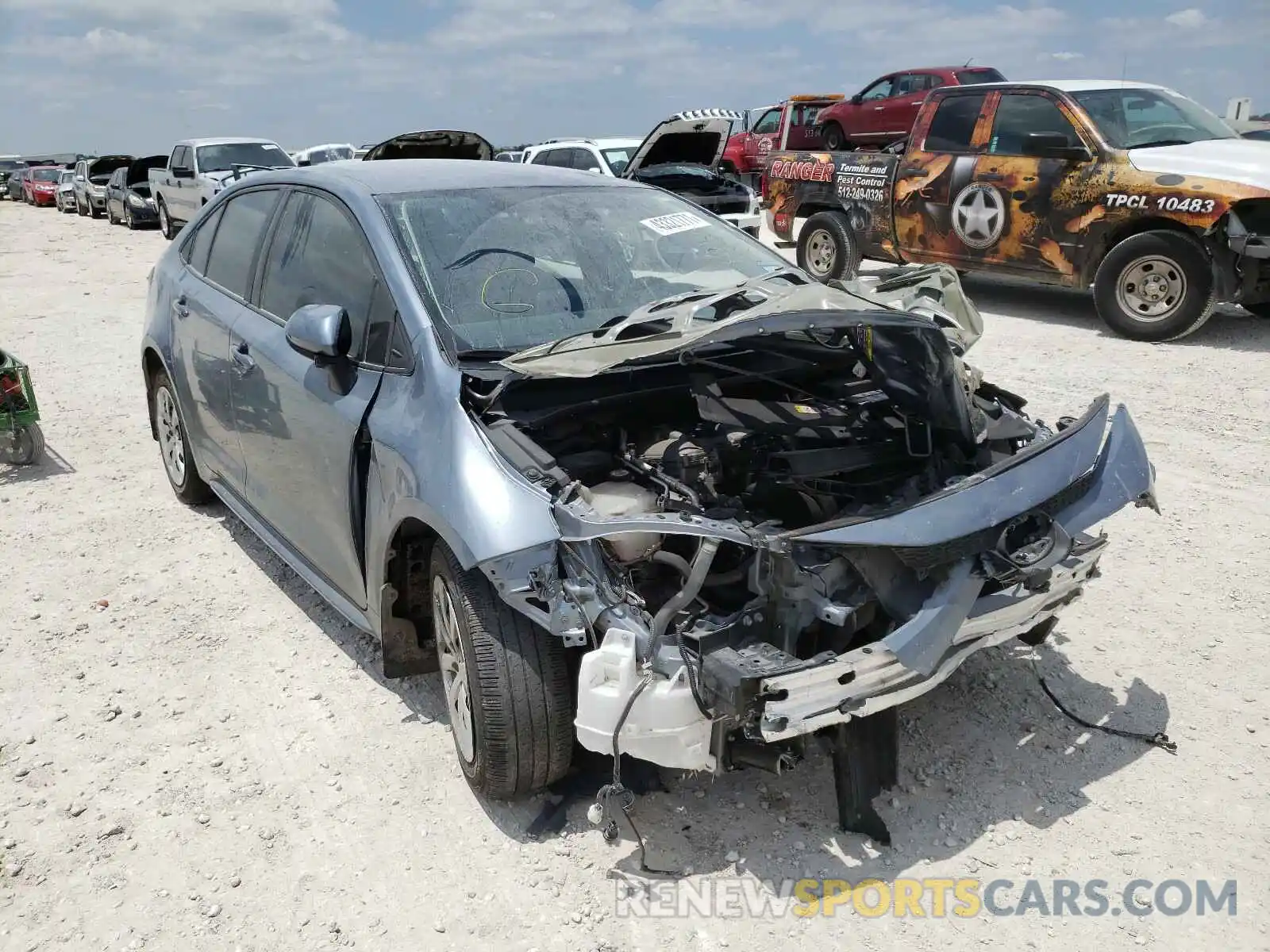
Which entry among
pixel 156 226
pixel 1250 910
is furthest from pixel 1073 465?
pixel 156 226

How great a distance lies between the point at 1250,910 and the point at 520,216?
3090 mm

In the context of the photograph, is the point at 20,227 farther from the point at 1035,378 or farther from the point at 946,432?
the point at 946,432

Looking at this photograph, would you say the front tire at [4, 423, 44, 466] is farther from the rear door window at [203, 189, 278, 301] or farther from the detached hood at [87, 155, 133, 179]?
the detached hood at [87, 155, 133, 179]

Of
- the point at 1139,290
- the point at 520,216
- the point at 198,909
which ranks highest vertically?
the point at 520,216

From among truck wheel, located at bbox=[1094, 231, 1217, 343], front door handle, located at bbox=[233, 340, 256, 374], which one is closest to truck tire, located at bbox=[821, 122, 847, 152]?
truck wheel, located at bbox=[1094, 231, 1217, 343]

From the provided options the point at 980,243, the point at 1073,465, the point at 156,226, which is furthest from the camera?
the point at 156,226

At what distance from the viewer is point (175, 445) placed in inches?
212

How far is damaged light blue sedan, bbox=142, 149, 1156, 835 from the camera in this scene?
2484 millimetres

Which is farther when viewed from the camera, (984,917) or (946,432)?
(946,432)

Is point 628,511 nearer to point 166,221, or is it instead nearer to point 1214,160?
point 1214,160

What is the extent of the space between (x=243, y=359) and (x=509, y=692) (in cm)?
206

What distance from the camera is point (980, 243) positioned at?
9359 millimetres

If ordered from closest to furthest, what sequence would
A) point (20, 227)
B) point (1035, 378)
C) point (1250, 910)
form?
1. point (1250, 910)
2. point (1035, 378)
3. point (20, 227)

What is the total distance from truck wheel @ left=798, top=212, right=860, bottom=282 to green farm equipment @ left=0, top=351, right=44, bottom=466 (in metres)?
7.26
